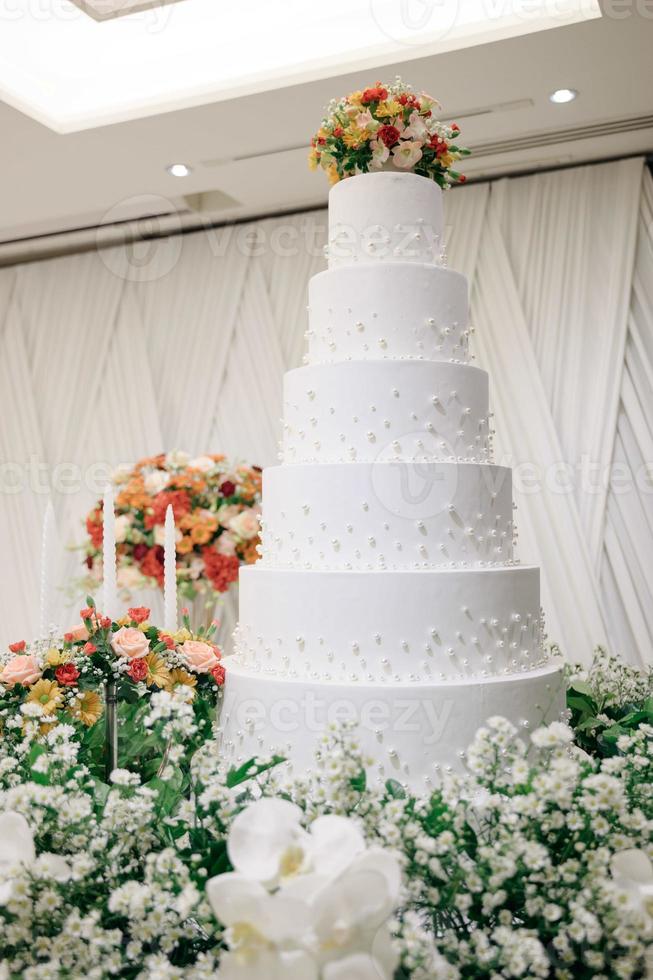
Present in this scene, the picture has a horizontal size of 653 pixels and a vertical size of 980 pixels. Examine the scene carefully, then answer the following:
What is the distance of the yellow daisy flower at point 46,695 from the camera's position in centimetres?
240

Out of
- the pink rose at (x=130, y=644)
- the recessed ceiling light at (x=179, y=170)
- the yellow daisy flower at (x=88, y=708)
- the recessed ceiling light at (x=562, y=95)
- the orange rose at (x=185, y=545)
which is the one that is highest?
the recessed ceiling light at (x=179, y=170)

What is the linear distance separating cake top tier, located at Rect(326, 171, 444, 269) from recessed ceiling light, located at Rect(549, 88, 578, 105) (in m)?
1.93

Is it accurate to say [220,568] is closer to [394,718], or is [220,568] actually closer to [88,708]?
[88,708]

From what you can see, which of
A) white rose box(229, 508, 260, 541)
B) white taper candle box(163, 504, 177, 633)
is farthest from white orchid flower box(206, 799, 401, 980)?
white rose box(229, 508, 260, 541)

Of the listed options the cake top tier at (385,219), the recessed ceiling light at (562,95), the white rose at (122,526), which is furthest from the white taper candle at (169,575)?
the recessed ceiling light at (562,95)

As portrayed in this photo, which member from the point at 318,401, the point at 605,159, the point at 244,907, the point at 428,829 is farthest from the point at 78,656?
the point at 605,159

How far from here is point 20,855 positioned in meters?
1.61

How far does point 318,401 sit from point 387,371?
23cm

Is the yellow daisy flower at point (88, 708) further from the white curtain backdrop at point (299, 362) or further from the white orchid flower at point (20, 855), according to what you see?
the white curtain backdrop at point (299, 362)

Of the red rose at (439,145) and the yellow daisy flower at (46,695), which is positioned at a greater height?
the red rose at (439,145)

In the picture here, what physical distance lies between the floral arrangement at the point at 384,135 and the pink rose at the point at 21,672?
177 cm

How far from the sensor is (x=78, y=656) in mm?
2484

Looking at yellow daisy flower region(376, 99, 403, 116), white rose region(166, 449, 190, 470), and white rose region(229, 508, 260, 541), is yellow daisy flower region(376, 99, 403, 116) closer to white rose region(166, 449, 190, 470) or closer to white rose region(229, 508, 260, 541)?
white rose region(229, 508, 260, 541)

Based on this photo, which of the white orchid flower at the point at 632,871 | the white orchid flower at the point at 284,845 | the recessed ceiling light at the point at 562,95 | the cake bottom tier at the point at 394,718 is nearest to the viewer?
the white orchid flower at the point at 284,845
